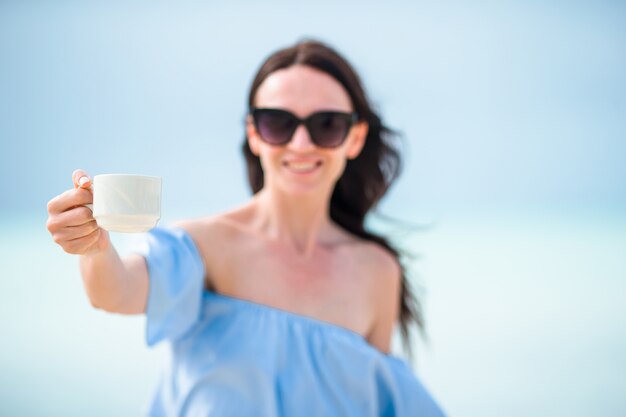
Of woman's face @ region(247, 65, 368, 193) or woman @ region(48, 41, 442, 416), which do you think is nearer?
woman @ region(48, 41, 442, 416)

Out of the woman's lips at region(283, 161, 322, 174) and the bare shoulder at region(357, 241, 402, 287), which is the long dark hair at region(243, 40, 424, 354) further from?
the woman's lips at region(283, 161, 322, 174)

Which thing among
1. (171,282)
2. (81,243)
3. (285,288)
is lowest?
(285,288)

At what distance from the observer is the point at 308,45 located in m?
2.84

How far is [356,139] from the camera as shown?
2969 mm

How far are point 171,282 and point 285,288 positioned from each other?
588 mm

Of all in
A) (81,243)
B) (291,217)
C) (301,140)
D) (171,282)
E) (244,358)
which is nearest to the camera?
(81,243)

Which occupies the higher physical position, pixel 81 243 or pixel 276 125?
pixel 276 125

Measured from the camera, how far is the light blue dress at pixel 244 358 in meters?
2.29

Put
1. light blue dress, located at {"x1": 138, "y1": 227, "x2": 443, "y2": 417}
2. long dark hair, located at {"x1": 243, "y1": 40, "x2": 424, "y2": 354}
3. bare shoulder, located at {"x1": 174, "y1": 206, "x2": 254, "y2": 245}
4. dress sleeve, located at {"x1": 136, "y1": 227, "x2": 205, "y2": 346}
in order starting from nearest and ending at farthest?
dress sleeve, located at {"x1": 136, "y1": 227, "x2": 205, "y2": 346}, light blue dress, located at {"x1": 138, "y1": 227, "x2": 443, "y2": 417}, bare shoulder, located at {"x1": 174, "y1": 206, "x2": 254, "y2": 245}, long dark hair, located at {"x1": 243, "y1": 40, "x2": 424, "y2": 354}

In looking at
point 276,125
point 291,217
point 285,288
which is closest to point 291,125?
point 276,125

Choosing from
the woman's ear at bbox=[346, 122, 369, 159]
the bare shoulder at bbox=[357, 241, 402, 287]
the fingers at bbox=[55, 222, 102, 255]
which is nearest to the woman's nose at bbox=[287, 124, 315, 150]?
the woman's ear at bbox=[346, 122, 369, 159]

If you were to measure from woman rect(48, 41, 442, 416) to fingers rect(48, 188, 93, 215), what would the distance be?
0.56 metres

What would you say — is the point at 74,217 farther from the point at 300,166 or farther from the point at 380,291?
the point at 380,291

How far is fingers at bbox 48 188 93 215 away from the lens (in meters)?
1.40
